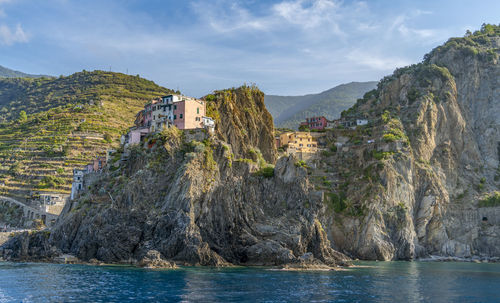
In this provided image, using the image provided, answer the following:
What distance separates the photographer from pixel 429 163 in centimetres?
11412

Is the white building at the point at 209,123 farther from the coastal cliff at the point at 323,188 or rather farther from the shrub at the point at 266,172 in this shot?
the shrub at the point at 266,172

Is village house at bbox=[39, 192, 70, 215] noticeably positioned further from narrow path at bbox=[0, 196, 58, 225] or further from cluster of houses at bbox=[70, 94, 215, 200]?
cluster of houses at bbox=[70, 94, 215, 200]

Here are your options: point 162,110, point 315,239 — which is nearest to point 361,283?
point 315,239

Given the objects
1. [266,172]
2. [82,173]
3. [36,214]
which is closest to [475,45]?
[266,172]

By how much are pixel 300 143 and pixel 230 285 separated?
224 feet

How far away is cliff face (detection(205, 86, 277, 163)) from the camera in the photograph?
308 ft

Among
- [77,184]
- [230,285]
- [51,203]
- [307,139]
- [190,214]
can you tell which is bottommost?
[230,285]

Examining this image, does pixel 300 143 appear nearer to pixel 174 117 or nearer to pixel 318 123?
pixel 318 123

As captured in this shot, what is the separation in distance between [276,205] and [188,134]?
65.0 feet

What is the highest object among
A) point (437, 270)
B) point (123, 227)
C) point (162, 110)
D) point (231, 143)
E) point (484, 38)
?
point (484, 38)

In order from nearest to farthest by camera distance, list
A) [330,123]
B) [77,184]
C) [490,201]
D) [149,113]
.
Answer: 1. [149,113]
2. [77,184]
3. [490,201]
4. [330,123]

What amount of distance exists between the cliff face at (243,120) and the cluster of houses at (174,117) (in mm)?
3943

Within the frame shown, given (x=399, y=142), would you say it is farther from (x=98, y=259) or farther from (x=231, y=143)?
(x=98, y=259)

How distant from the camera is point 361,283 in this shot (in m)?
57.8
